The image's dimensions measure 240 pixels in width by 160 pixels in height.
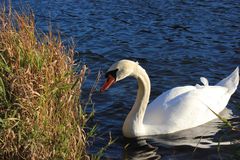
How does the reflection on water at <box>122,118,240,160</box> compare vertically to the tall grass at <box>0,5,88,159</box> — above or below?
below

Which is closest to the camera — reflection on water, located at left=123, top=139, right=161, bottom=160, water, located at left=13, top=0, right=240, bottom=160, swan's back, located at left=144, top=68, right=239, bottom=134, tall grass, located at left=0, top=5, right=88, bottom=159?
tall grass, located at left=0, top=5, right=88, bottom=159

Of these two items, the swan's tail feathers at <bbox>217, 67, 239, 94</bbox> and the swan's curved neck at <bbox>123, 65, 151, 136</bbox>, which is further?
the swan's tail feathers at <bbox>217, 67, 239, 94</bbox>

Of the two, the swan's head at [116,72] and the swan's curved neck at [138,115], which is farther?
the swan's curved neck at [138,115]

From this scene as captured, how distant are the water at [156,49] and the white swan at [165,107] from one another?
0.52 feet

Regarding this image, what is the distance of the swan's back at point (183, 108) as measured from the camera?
8124 millimetres

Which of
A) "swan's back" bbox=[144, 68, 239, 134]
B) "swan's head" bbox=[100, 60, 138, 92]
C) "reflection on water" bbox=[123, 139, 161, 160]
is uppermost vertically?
"swan's head" bbox=[100, 60, 138, 92]

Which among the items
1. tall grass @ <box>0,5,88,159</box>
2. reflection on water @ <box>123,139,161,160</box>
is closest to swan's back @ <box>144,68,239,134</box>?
reflection on water @ <box>123,139,161,160</box>

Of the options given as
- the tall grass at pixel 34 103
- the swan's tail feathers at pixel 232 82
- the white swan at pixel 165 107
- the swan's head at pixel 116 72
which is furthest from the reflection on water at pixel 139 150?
the swan's tail feathers at pixel 232 82

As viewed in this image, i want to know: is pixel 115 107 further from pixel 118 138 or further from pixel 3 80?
pixel 3 80

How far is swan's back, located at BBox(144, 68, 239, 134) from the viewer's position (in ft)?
26.7

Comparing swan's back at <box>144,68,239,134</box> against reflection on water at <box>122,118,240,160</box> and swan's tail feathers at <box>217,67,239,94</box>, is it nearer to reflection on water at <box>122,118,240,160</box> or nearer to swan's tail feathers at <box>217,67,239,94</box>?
reflection on water at <box>122,118,240,160</box>

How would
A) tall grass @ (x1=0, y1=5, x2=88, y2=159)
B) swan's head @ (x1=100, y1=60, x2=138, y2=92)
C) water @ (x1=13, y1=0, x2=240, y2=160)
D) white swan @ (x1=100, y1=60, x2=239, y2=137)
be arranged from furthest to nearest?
water @ (x1=13, y1=0, x2=240, y2=160) → white swan @ (x1=100, y1=60, x2=239, y2=137) → swan's head @ (x1=100, y1=60, x2=138, y2=92) → tall grass @ (x1=0, y1=5, x2=88, y2=159)

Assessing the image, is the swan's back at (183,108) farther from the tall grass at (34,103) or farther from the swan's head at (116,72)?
the tall grass at (34,103)

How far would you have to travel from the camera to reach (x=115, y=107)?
894 cm
